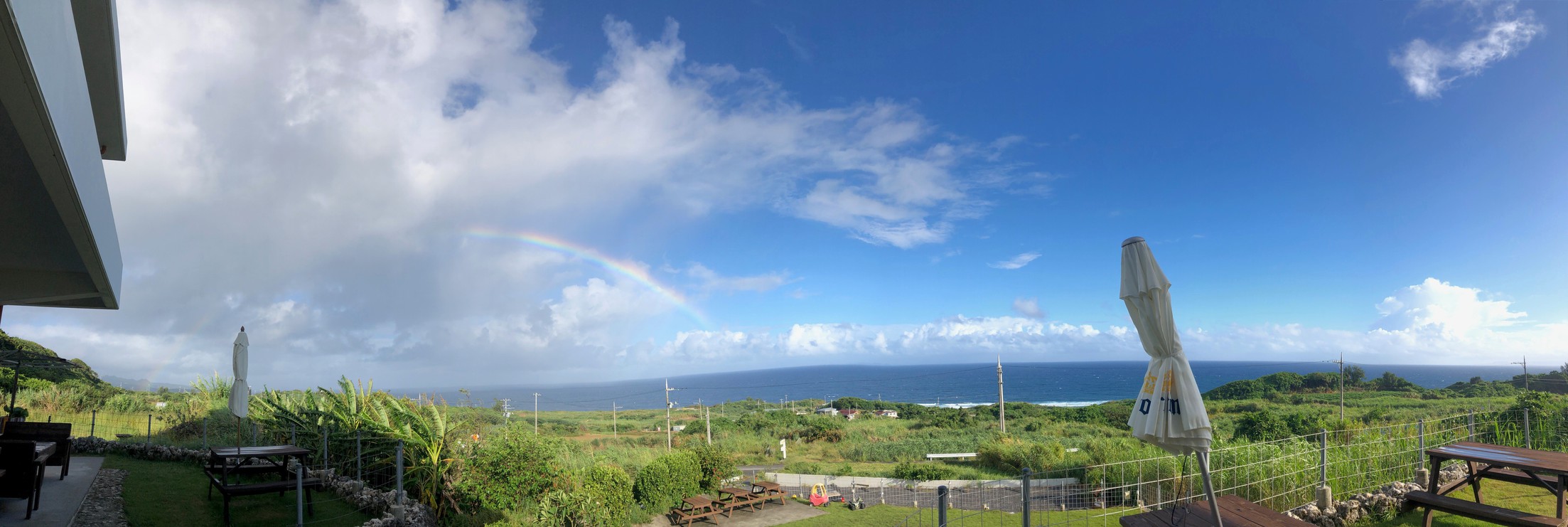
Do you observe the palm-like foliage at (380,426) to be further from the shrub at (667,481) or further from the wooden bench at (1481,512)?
the wooden bench at (1481,512)

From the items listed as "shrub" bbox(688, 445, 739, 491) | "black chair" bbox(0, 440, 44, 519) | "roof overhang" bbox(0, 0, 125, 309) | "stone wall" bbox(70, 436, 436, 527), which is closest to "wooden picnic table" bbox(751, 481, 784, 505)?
"shrub" bbox(688, 445, 739, 491)

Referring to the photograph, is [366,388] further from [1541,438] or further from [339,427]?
[1541,438]

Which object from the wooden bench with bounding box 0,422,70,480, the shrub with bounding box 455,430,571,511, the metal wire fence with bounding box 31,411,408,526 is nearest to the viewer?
the wooden bench with bounding box 0,422,70,480

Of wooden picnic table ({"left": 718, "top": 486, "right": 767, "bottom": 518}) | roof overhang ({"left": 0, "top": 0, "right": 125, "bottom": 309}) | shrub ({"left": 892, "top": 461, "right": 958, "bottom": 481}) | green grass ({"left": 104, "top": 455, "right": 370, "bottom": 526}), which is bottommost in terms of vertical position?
shrub ({"left": 892, "top": 461, "right": 958, "bottom": 481})

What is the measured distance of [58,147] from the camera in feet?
6.49

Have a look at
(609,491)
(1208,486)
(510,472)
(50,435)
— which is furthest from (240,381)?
(1208,486)

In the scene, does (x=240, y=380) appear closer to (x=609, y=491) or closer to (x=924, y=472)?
(x=609, y=491)

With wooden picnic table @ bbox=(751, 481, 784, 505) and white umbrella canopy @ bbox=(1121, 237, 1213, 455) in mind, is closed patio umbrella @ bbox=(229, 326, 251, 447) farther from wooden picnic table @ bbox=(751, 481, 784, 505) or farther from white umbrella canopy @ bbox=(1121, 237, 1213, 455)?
white umbrella canopy @ bbox=(1121, 237, 1213, 455)

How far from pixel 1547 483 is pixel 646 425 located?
4313 cm

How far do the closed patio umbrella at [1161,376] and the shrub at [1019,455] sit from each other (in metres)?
11.5

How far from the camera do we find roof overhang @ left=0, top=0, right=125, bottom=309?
1540 millimetres

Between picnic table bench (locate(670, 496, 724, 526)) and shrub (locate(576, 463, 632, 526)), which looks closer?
shrub (locate(576, 463, 632, 526))

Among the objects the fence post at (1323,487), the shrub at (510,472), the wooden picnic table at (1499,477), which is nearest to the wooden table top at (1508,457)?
the wooden picnic table at (1499,477)

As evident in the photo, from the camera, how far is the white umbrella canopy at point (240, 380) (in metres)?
8.16
